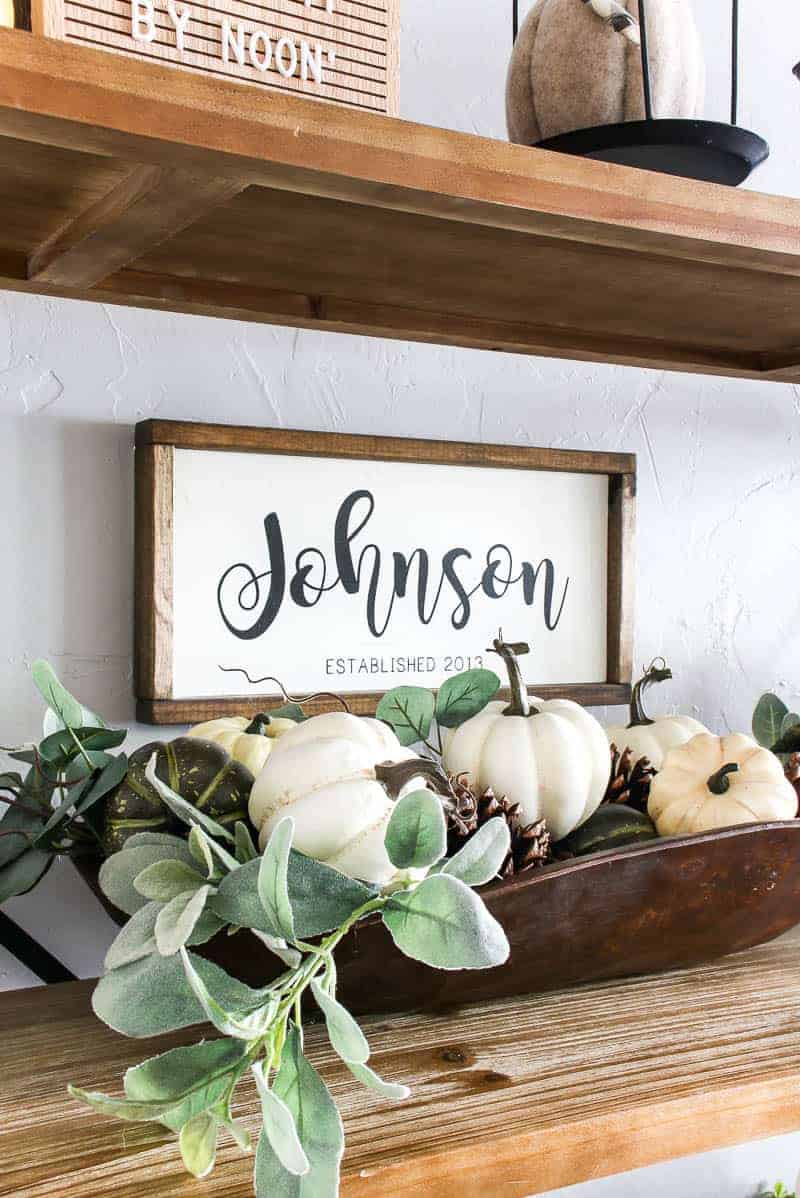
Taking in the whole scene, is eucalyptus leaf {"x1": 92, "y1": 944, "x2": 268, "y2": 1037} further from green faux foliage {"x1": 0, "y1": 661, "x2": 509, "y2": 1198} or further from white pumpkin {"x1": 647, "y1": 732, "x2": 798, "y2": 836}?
white pumpkin {"x1": 647, "y1": 732, "x2": 798, "y2": 836}

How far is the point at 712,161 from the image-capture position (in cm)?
71

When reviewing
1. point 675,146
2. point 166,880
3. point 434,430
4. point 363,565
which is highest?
point 675,146

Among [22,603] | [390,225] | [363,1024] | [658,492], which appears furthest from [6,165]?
[658,492]

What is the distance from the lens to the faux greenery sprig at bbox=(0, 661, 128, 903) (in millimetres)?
630

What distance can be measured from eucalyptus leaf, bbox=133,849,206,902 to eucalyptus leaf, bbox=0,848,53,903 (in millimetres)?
153

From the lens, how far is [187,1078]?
0.44m

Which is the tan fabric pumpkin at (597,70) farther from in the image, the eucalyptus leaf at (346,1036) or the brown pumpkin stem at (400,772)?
the eucalyptus leaf at (346,1036)

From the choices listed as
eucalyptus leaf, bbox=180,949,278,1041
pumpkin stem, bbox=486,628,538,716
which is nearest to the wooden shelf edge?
pumpkin stem, bbox=486,628,538,716

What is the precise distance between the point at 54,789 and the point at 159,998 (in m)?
0.21

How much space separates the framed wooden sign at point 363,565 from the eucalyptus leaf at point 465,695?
0.13 m

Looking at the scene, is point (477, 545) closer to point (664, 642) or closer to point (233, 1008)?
point (664, 642)

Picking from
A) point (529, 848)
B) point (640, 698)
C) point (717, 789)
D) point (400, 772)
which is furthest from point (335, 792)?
point (640, 698)

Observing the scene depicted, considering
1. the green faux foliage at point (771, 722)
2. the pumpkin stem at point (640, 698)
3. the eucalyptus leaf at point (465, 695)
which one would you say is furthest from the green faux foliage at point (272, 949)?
the green faux foliage at point (771, 722)

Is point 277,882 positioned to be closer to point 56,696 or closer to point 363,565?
point 56,696
